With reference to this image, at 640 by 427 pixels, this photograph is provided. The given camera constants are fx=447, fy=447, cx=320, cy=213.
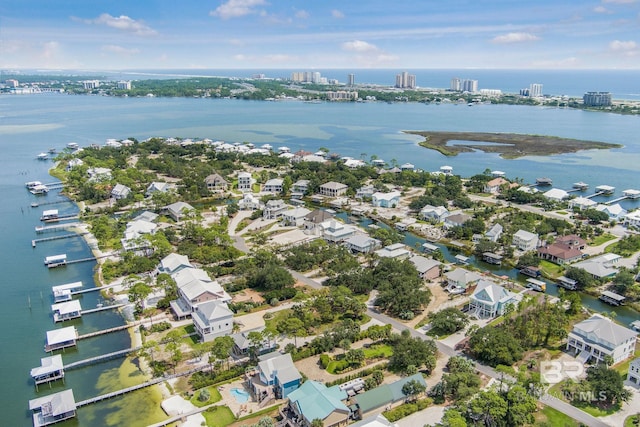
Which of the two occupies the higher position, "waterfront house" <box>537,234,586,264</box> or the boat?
"waterfront house" <box>537,234,586,264</box>

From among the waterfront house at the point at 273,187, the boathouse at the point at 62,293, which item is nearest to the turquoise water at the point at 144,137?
the boathouse at the point at 62,293

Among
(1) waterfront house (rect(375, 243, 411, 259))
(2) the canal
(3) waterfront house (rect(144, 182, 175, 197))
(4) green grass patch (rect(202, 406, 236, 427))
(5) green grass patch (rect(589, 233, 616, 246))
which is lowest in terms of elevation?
(4) green grass patch (rect(202, 406, 236, 427))

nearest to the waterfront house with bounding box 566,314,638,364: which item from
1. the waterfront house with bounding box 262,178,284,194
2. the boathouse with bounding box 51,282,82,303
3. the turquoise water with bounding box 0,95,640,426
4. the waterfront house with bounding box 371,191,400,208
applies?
the turquoise water with bounding box 0,95,640,426

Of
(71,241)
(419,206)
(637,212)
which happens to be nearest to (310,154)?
(419,206)

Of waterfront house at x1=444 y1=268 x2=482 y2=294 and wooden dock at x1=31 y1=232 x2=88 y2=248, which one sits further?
wooden dock at x1=31 y1=232 x2=88 y2=248

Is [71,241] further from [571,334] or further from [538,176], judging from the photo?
[538,176]

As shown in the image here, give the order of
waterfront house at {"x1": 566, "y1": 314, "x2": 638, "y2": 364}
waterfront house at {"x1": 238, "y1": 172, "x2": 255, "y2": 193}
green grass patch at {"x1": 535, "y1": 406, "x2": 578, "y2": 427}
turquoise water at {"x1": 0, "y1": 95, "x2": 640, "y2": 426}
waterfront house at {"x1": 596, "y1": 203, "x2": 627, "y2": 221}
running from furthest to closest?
waterfront house at {"x1": 238, "y1": 172, "x2": 255, "y2": 193}
waterfront house at {"x1": 596, "y1": 203, "x2": 627, "y2": 221}
turquoise water at {"x1": 0, "y1": 95, "x2": 640, "y2": 426}
waterfront house at {"x1": 566, "y1": 314, "x2": 638, "y2": 364}
green grass patch at {"x1": 535, "y1": 406, "x2": 578, "y2": 427}

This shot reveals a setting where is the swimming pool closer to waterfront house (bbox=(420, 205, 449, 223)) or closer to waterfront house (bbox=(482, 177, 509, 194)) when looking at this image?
waterfront house (bbox=(420, 205, 449, 223))
